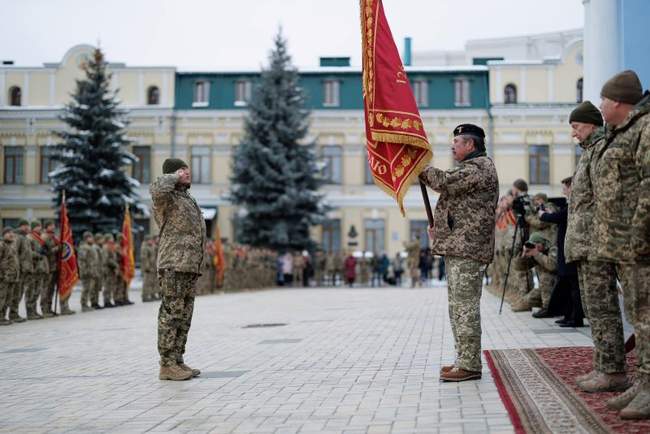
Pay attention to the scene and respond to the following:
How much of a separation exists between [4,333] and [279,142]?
86.6 feet

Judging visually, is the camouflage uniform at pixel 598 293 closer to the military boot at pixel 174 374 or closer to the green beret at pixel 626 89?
the green beret at pixel 626 89

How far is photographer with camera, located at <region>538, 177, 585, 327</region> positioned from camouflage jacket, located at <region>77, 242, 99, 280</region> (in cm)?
1154

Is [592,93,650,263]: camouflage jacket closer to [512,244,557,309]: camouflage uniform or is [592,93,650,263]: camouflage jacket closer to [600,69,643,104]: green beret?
[600,69,643,104]: green beret

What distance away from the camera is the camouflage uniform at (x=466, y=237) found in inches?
275

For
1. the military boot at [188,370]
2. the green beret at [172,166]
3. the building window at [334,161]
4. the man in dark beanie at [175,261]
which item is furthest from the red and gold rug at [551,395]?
the building window at [334,161]

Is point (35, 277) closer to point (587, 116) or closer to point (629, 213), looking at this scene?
point (587, 116)

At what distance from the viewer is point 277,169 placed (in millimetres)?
39875

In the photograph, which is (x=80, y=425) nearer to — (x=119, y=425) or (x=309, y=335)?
(x=119, y=425)

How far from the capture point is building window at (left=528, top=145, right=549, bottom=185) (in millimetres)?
45969

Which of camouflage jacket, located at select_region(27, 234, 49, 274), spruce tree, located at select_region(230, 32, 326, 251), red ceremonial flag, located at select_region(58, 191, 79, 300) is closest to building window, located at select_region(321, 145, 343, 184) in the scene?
spruce tree, located at select_region(230, 32, 326, 251)

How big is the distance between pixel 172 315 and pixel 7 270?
932cm

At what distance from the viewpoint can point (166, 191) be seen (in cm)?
802

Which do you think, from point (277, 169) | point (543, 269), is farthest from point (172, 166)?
point (277, 169)

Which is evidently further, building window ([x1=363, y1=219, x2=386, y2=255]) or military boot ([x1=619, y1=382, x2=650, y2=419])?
building window ([x1=363, y1=219, x2=386, y2=255])
